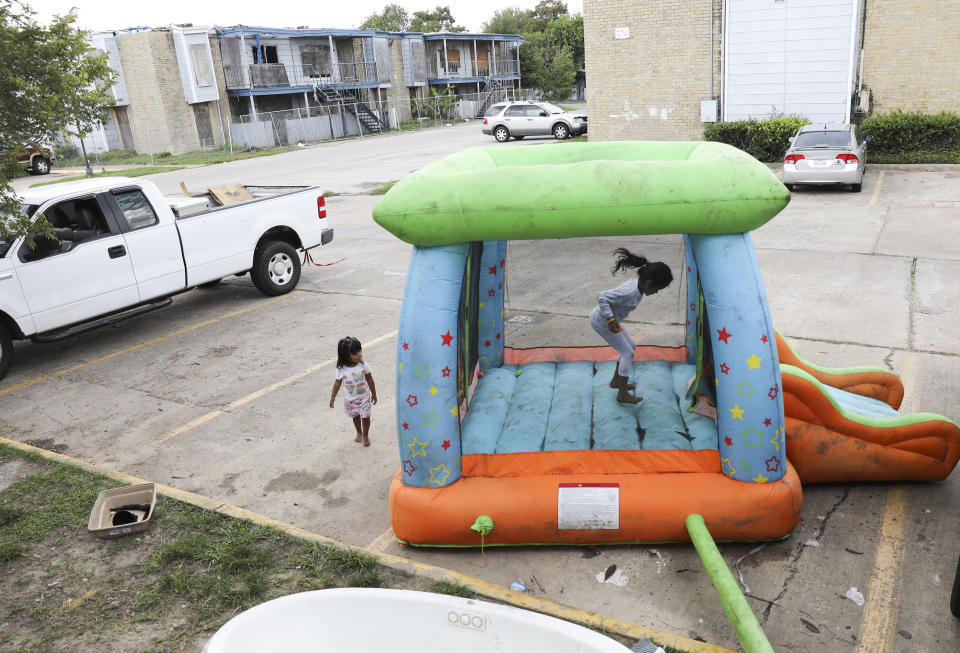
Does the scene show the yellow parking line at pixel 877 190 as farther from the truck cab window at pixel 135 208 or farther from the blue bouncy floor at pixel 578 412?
the truck cab window at pixel 135 208

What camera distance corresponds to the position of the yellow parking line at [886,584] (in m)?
3.98

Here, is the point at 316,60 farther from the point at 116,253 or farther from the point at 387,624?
the point at 387,624

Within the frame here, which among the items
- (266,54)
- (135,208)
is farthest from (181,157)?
(135,208)

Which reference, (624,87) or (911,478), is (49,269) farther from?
(624,87)

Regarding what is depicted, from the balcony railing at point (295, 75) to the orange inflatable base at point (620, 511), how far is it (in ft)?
140

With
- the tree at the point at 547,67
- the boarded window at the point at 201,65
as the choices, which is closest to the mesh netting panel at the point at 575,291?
the boarded window at the point at 201,65

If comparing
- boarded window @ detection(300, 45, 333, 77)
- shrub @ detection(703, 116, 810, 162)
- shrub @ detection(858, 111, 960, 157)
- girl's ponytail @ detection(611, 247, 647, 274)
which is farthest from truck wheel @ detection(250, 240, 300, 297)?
boarded window @ detection(300, 45, 333, 77)

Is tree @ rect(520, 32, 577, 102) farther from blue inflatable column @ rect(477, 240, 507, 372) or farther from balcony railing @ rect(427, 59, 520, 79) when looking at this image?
blue inflatable column @ rect(477, 240, 507, 372)

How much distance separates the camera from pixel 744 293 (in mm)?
4547

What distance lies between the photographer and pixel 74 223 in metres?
9.15

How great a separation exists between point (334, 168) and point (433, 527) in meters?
24.2

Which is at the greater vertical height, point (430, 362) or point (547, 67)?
point (547, 67)

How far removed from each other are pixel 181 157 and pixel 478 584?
40.2 m

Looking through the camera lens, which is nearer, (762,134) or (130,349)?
(130,349)
